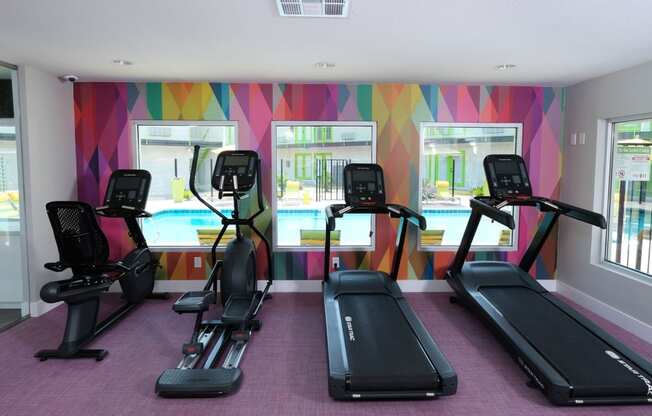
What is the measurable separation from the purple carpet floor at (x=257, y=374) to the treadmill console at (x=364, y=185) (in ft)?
4.26

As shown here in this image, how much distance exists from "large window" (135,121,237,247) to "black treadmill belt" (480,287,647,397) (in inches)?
129

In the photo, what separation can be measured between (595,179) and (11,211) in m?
6.15

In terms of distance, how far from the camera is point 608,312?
14.0 feet

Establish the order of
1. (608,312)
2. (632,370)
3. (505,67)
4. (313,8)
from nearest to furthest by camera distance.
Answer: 1. (313,8)
2. (632,370)
3. (505,67)
4. (608,312)

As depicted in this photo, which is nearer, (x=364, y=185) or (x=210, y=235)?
(x=364, y=185)

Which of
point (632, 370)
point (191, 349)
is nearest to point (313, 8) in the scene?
point (191, 349)

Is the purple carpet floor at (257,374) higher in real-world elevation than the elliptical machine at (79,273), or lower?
lower

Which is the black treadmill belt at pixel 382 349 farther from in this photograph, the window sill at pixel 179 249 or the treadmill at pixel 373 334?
the window sill at pixel 179 249

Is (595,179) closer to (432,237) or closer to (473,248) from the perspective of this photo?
(473,248)

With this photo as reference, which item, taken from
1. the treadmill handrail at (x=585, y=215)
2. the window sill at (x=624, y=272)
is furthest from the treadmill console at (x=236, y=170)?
the window sill at (x=624, y=272)

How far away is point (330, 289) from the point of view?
4293 mm

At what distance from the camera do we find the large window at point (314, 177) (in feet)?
16.6

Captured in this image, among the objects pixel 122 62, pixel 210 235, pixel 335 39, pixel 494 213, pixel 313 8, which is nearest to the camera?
pixel 313 8

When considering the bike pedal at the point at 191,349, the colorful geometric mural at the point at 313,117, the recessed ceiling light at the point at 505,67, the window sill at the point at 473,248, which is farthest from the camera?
the window sill at the point at 473,248
